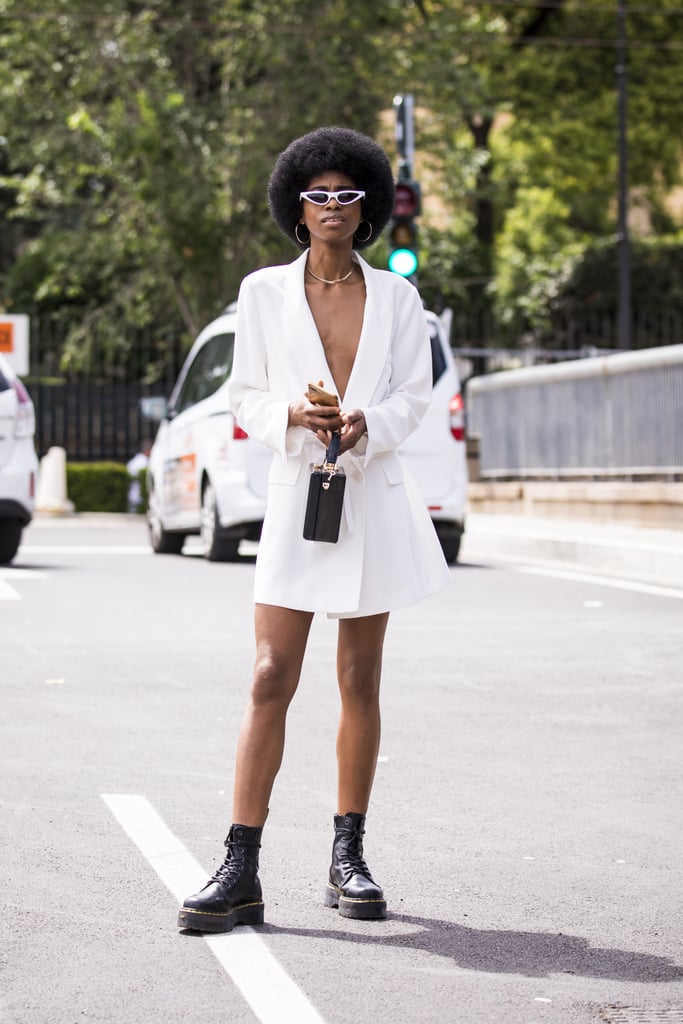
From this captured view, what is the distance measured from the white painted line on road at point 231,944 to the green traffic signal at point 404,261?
42.2 ft

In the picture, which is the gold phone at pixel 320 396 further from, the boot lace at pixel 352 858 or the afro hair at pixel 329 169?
the boot lace at pixel 352 858

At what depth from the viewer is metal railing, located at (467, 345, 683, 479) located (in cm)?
2019

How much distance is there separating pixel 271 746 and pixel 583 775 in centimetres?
214

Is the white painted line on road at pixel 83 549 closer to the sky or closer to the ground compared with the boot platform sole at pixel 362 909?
closer to the ground

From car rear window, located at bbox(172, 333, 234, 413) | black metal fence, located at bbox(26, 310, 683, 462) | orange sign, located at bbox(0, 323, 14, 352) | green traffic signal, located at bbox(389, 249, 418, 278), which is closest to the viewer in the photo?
car rear window, located at bbox(172, 333, 234, 413)

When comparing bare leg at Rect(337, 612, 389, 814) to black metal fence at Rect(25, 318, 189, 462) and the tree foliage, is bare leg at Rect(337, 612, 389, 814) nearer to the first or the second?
the tree foliage

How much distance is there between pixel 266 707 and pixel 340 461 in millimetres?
621

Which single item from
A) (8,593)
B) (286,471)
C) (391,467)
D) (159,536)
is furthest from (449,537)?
(286,471)

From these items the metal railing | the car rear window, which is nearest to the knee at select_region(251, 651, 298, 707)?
the car rear window

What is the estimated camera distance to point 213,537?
15.2 m

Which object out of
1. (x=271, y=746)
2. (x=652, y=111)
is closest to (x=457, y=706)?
(x=271, y=746)

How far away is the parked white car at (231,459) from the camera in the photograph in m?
14.5

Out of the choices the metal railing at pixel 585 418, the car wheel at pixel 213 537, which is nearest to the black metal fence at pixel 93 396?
the metal railing at pixel 585 418

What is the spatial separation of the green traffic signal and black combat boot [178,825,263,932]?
45.9 ft
